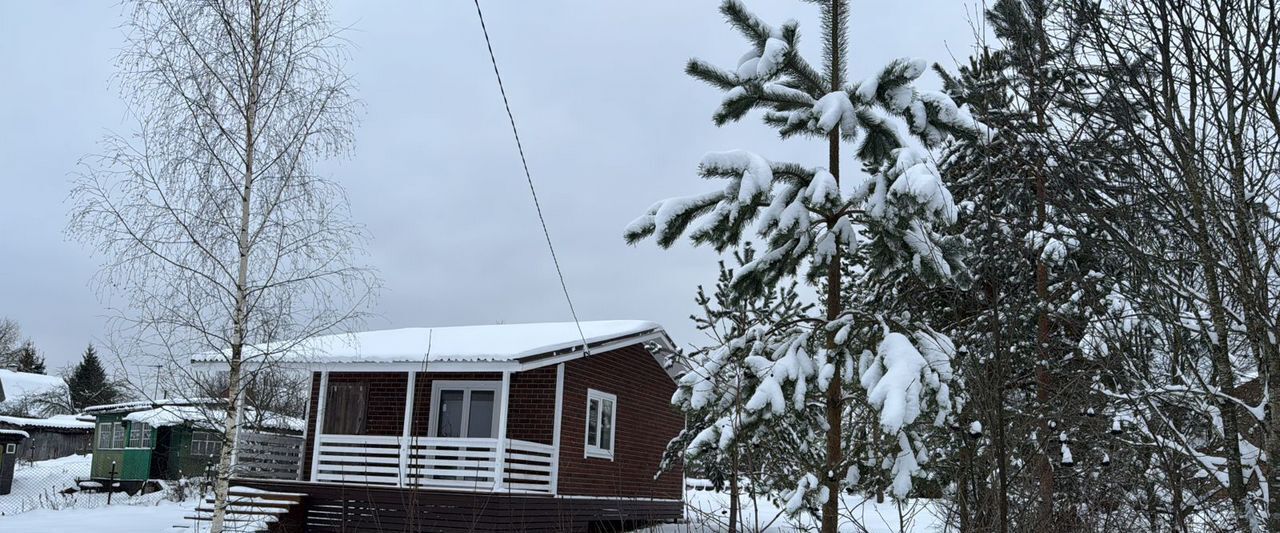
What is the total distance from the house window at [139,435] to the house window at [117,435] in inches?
19.8

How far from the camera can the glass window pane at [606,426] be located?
57.8 feet

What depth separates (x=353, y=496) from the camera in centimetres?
1339

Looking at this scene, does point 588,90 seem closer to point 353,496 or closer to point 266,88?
point 266,88

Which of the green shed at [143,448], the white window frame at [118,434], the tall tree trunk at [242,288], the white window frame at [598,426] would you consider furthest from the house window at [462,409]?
the white window frame at [118,434]

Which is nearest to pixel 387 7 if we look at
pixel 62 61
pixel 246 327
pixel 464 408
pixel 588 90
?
pixel 588 90

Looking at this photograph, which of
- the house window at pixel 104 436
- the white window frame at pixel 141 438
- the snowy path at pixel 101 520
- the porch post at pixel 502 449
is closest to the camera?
the porch post at pixel 502 449

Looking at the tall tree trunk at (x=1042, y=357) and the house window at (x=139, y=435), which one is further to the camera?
the house window at (x=139, y=435)

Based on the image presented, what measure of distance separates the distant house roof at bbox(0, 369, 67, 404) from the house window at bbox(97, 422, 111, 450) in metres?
19.3

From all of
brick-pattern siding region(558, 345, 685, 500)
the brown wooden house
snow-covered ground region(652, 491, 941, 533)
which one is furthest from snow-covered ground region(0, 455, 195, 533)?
snow-covered ground region(652, 491, 941, 533)

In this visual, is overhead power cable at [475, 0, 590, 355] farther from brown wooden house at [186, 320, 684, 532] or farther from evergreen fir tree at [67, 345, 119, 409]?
evergreen fir tree at [67, 345, 119, 409]

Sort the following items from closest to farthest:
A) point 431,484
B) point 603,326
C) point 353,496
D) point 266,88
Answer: point 266,88 < point 353,496 < point 431,484 < point 603,326

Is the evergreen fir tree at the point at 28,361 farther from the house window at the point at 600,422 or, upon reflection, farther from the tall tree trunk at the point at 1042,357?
the tall tree trunk at the point at 1042,357

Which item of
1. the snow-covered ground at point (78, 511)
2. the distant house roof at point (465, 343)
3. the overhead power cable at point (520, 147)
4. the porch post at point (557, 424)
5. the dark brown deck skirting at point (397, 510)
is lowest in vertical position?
the snow-covered ground at point (78, 511)

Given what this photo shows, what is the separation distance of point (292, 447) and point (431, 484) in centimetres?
368
